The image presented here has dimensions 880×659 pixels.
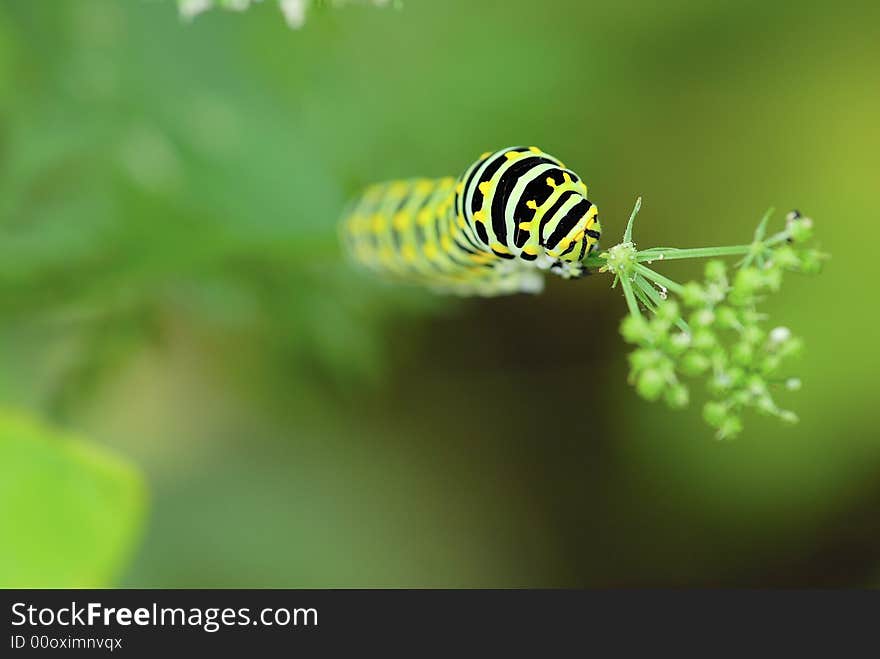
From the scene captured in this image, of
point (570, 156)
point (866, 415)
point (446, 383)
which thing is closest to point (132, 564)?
point (446, 383)

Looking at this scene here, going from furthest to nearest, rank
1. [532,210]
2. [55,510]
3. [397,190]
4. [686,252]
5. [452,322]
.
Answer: [452,322], [55,510], [397,190], [532,210], [686,252]

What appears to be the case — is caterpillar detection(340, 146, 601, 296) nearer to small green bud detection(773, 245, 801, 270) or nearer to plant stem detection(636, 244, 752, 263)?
plant stem detection(636, 244, 752, 263)

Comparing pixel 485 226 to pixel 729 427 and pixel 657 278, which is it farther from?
pixel 729 427

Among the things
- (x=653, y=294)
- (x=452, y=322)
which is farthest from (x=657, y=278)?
(x=452, y=322)

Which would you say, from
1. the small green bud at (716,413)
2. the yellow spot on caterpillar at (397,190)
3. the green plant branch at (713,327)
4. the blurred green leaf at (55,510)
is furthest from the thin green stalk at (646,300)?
the blurred green leaf at (55,510)

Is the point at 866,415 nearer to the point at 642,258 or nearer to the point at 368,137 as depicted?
the point at 368,137
